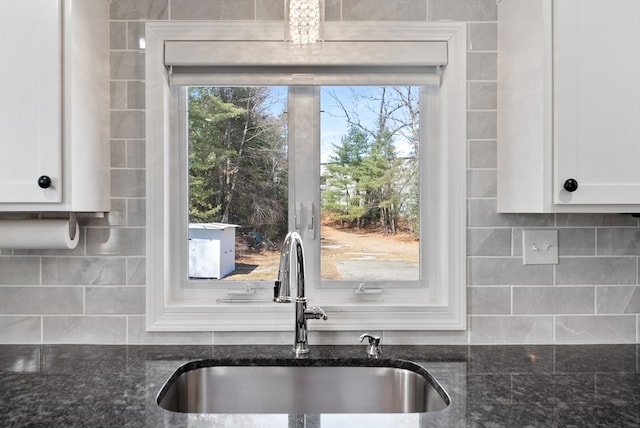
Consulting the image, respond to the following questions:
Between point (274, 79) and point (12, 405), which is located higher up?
point (274, 79)

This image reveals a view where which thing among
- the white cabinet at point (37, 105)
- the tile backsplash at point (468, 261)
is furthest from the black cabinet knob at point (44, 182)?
the tile backsplash at point (468, 261)

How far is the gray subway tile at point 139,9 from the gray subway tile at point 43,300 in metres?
0.94

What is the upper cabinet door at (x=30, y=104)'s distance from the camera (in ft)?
4.36

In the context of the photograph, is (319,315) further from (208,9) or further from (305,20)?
(208,9)

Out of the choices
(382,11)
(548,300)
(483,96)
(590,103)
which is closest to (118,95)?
(382,11)

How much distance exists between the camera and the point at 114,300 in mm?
1631

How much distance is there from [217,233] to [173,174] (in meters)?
0.26

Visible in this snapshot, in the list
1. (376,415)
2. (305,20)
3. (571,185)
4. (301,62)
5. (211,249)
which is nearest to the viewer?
(376,415)

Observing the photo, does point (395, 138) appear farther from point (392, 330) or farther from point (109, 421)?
point (109, 421)

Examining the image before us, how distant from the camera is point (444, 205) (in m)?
1.67

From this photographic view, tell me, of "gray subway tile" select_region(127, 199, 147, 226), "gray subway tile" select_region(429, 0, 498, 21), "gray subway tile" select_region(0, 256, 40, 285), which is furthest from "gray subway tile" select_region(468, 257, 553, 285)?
"gray subway tile" select_region(0, 256, 40, 285)

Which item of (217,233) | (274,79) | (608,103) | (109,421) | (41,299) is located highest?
(274,79)

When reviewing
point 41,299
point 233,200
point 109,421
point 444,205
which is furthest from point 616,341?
point 41,299

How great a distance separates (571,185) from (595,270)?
1.65ft
